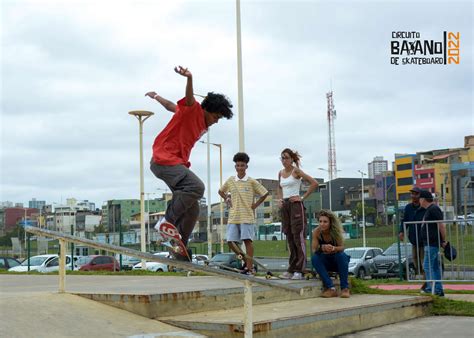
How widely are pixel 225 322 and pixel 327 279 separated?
108 inches

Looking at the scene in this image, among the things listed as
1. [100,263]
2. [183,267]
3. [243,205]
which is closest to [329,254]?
[243,205]

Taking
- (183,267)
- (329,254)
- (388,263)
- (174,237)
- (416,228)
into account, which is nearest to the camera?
(183,267)

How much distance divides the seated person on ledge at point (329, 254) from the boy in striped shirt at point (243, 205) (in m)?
1.05

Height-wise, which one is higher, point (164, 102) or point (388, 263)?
point (164, 102)

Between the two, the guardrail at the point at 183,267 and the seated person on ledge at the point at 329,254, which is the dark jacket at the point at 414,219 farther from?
the guardrail at the point at 183,267

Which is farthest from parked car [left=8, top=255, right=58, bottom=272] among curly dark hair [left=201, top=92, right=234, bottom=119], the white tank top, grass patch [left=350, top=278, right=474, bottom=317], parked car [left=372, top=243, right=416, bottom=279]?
curly dark hair [left=201, top=92, right=234, bottom=119]

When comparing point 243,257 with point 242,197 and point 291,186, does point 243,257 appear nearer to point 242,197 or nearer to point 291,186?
point 242,197

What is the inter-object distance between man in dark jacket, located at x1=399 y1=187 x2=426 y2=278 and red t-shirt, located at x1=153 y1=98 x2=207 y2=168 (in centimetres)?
465

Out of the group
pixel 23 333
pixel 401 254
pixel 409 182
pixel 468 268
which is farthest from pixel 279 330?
pixel 409 182

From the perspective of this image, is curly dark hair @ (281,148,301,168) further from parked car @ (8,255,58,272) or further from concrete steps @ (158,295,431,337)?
parked car @ (8,255,58,272)

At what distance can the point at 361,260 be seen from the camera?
24.9 metres

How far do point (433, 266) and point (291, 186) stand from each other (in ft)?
7.86

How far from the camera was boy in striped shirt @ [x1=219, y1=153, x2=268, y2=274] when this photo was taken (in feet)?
28.8

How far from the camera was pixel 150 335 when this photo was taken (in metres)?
5.20
